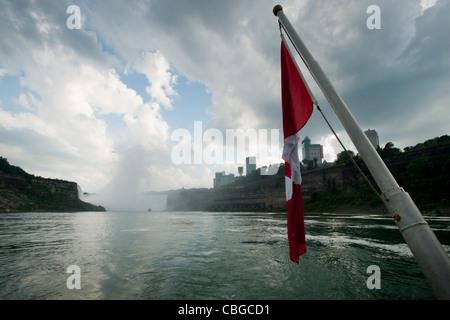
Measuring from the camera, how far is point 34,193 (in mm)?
112250

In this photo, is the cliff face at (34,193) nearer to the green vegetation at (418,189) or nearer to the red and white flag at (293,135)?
the green vegetation at (418,189)

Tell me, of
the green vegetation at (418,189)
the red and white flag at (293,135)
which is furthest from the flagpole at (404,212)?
the green vegetation at (418,189)

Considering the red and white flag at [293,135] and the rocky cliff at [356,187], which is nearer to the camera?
the red and white flag at [293,135]

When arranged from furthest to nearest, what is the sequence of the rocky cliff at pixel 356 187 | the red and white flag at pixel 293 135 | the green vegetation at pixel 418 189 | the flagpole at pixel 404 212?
the rocky cliff at pixel 356 187 < the green vegetation at pixel 418 189 < the red and white flag at pixel 293 135 < the flagpole at pixel 404 212

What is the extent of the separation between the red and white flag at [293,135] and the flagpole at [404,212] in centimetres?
61

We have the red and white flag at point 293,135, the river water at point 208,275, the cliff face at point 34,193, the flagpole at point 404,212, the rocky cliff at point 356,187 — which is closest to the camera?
the flagpole at point 404,212

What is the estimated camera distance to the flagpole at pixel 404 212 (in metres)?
2.32

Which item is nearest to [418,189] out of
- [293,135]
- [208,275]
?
[208,275]

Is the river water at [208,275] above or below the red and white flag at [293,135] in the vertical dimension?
below

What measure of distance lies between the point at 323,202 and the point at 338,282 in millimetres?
77558

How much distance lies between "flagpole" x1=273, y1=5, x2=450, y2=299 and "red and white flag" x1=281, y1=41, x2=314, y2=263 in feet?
2.00

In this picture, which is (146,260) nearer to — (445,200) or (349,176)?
(445,200)

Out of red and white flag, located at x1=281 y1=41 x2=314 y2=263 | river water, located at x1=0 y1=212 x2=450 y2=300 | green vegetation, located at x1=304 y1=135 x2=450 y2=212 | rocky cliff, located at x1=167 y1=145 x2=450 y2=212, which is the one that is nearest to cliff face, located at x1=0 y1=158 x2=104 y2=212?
rocky cliff, located at x1=167 y1=145 x2=450 y2=212
